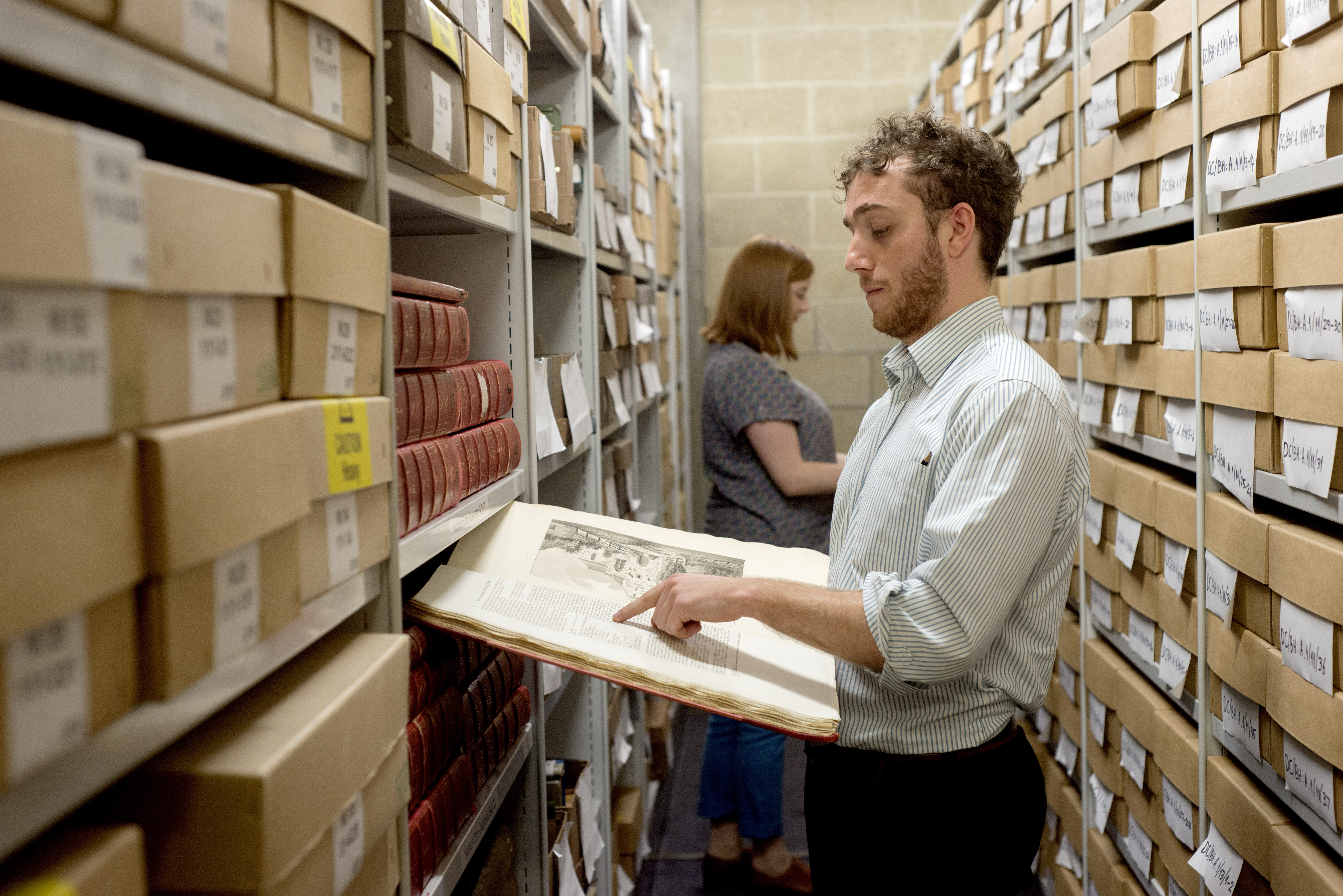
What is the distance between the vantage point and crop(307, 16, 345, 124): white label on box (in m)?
0.73

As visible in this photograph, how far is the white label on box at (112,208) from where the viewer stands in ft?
1.48

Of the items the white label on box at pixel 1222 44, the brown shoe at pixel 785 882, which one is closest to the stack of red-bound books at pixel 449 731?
the white label on box at pixel 1222 44

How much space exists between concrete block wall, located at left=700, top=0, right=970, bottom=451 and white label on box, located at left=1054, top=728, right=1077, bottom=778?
2.51 meters

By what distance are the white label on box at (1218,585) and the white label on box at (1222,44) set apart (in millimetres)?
743

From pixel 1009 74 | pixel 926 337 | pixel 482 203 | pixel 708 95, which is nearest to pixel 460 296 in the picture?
pixel 482 203

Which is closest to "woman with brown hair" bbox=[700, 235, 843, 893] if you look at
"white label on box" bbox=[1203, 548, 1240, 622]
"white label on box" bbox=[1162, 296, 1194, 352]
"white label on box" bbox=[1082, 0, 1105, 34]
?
"white label on box" bbox=[1082, 0, 1105, 34]

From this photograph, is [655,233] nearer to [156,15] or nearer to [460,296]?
[460,296]

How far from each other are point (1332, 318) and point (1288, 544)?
30cm

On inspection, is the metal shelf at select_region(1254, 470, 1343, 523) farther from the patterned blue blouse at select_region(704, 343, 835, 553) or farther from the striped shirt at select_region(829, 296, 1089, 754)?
the patterned blue blouse at select_region(704, 343, 835, 553)

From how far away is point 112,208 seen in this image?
0.47 metres

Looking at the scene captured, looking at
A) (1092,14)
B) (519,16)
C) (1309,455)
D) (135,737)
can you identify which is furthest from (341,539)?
(1092,14)

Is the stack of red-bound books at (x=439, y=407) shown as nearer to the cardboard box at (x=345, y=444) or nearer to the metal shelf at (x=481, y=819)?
the cardboard box at (x=345, y=444)

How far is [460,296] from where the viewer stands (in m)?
1.20

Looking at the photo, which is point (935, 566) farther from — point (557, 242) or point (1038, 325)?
point (1038, 325)
